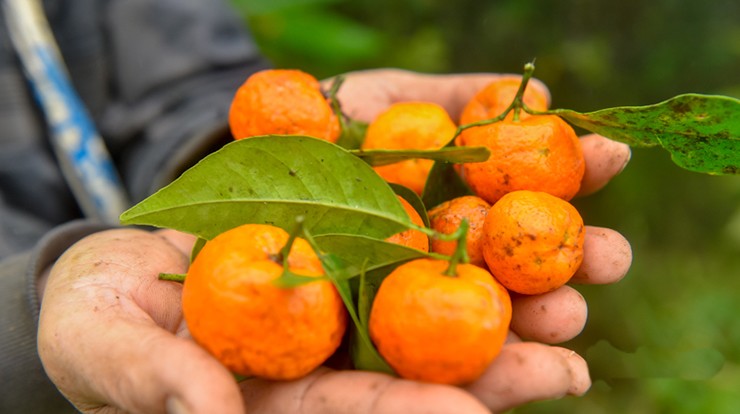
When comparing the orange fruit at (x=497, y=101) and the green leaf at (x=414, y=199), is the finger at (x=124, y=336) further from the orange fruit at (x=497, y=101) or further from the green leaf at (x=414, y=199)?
the orange fruit at (x=497, y=101)

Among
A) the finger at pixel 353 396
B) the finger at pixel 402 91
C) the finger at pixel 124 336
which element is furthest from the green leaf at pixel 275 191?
the finger at pixel 402 91

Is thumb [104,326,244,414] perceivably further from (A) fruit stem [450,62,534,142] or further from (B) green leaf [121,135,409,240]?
(A) fruit stem [450,62,534,142]

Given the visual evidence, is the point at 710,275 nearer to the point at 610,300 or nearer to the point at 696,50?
the point at 610,300

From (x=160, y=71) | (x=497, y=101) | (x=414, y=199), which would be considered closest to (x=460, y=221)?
(x=414, y=199)

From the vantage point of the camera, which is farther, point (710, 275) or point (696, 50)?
point (696, 50)

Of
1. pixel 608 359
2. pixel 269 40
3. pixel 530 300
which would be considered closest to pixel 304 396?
pixel 530 300

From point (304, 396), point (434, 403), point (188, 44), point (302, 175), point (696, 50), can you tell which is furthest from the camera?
→ point (696, 50)

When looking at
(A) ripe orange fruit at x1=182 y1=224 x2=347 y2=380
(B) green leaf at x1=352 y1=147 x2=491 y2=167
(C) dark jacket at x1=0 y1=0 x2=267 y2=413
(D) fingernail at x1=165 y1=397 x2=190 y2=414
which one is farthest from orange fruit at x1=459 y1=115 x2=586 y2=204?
(C) dark jacket at x1=0 y1=0 x2=267 y2=413

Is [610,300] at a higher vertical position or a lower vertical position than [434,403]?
lower
